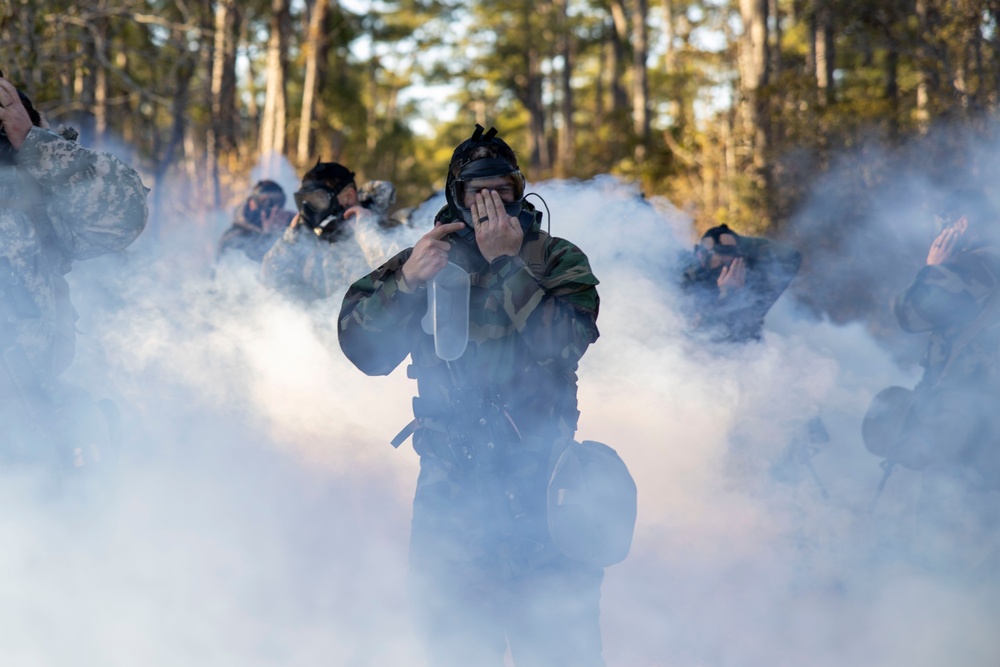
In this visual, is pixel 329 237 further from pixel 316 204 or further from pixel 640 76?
pixel 640 76

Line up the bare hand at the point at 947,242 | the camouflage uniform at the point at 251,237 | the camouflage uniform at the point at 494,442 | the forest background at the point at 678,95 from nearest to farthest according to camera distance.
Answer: the camouflage uniform at the point at 494,442
the bare hand at the point at 947,242
the camouflage uniform at the point at 251,237
the forest background at the point at 678,95

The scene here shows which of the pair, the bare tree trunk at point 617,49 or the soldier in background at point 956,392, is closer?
the soldier in background at point 956,392

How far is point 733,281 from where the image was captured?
5.82 meters

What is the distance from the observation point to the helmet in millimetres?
3055

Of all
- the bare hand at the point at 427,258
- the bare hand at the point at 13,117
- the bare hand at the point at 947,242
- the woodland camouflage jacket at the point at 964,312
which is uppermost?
the bare hand at the point at 13,117

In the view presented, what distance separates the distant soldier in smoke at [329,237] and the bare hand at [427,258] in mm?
2387

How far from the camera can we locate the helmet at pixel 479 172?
3.05 metres

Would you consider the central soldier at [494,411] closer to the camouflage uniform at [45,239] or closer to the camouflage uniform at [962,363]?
the camouflage uniform at [45,239]

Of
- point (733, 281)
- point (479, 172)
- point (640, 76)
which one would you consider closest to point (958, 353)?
point (733, 281)

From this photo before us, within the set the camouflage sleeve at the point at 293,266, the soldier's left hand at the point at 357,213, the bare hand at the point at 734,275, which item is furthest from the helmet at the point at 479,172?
the bare hand at the point at 734,275

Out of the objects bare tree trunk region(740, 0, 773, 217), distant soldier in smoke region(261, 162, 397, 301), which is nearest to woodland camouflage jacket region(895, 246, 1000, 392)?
distant soldier in smoke region(261, 162, 397, 301)

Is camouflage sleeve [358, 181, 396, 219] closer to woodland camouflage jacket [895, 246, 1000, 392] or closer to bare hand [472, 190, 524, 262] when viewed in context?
woodland camouflage jacket [895, 246, 1000, 392]

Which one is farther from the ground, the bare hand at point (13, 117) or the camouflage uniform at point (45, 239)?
the bare hand at point (13, 117)

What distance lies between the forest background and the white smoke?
10.2 feet
